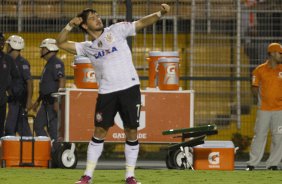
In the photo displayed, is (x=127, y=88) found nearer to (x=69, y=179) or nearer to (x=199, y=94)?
(x=69, y=179)

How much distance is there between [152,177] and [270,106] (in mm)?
3869

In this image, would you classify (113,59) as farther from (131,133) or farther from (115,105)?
(131,133)

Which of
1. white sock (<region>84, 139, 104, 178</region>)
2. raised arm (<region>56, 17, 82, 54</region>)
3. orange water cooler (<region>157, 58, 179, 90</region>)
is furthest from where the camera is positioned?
orange water cooler (<region>157, 58, 179, 90</region>)

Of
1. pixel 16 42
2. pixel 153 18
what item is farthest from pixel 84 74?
pixel 153 18

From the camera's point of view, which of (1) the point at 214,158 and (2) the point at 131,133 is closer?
(2) the point at 131,133

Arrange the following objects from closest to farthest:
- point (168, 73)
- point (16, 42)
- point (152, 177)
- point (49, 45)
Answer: point (152, 177), point (168, 73), point (49, 45), point (16, 42)

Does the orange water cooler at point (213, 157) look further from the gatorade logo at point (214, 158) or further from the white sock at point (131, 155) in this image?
the white sock at point (131, 155)

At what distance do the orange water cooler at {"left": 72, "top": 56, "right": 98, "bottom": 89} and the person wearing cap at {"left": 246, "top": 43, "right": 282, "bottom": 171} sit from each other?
97.1 inches

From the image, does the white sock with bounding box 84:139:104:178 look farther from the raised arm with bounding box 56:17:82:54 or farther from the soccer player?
the raised arm with bounding box 56:17:82:54

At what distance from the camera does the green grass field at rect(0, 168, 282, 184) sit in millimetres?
14422

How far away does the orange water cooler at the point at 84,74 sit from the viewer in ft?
60.5

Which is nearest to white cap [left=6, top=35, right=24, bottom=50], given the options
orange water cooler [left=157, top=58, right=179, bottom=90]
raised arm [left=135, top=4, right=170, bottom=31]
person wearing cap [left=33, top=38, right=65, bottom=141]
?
person wearing cap [left=33, top=38, right=65, bottom=141]

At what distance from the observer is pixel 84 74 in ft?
60.6

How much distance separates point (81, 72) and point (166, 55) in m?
1.33
